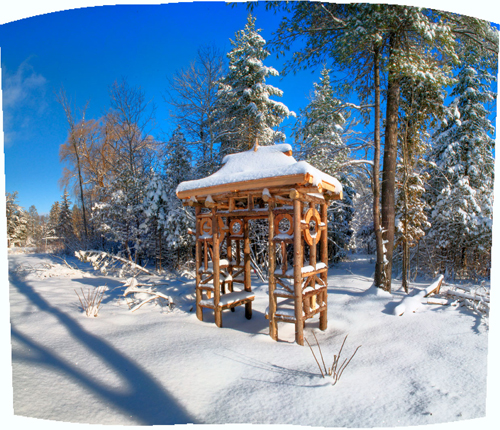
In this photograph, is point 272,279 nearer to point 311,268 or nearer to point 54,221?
point 311,268

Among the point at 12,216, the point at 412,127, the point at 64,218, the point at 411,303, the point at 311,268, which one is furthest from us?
the point at 64,218

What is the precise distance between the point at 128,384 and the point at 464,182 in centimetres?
1196

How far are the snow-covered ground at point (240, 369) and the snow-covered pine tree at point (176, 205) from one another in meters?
6.93

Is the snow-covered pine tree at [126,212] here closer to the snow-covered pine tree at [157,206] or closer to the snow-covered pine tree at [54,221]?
the snow-covered pine tree at [157,206]

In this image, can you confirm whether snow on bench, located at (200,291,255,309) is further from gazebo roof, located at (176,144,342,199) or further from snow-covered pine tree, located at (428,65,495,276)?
snow-covered pine tree, located at (428,65,495,276)

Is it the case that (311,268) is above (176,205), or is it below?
below

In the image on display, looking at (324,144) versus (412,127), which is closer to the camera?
(412,127)

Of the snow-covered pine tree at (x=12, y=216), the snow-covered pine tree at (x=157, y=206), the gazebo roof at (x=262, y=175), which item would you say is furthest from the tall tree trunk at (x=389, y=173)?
the snow-covered pine tree at (x=157, y=206)

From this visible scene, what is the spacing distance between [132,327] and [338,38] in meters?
6.26

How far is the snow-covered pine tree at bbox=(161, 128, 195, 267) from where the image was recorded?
493 inches

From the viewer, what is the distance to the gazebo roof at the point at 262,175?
4.12 meters

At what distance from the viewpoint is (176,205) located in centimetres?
1280

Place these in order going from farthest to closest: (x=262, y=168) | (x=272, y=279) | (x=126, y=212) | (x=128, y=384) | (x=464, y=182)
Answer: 1. (x=126, y=212)
2. (x=464, y=182)
3. (x=272, y=279)
4. (x=262, y=168)
5. (x=128, y=384)

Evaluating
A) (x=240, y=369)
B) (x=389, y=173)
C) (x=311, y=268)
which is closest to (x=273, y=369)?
(x=240, y=369)
